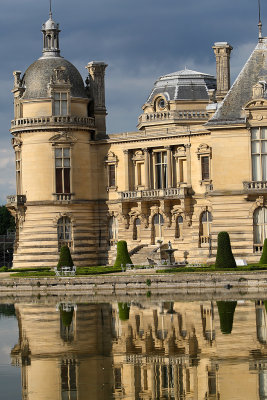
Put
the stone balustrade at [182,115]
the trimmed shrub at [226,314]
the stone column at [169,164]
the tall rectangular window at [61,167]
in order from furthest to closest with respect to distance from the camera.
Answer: the tall rectangular window at [61,167] < the stone balustrade at [182,115] < the stone column at [169,164] < the trimmed shrub at [226,314]

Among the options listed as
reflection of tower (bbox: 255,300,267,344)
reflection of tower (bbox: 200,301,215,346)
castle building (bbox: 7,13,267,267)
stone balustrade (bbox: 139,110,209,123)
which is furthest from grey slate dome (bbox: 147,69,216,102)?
reflection of tower (bbox: 255,300,267,344)

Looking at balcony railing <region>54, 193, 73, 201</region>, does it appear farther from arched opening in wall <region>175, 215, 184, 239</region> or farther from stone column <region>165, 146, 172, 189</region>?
arched opening in wall <region>175, 215, 184, 239</region>

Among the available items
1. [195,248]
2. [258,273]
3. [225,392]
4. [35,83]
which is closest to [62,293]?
[258,273]

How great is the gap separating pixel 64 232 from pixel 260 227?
578 inches

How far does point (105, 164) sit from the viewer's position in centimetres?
7362

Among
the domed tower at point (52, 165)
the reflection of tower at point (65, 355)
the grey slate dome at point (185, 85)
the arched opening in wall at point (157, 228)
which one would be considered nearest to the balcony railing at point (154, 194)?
the arched opening in wall at point (157, 228)

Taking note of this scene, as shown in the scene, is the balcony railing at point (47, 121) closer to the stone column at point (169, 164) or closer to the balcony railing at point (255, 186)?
the stone column at point (169, 164)

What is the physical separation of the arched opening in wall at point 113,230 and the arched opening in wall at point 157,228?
3127mm

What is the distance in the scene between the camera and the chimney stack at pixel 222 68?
69938 millimetres

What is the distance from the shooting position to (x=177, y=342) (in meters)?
34.2

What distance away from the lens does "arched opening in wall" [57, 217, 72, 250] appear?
71.5 metres

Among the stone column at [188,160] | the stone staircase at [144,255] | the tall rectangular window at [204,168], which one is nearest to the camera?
the stone staircase at [144,255]

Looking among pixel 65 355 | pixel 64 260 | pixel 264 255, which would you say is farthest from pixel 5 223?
pixel 65 355

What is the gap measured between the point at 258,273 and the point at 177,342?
19.0 metres
